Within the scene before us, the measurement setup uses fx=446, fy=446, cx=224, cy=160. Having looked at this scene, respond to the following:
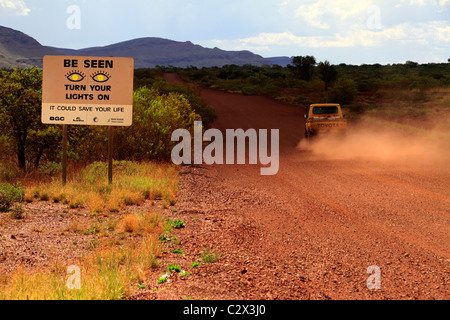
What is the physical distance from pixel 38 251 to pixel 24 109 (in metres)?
7.70

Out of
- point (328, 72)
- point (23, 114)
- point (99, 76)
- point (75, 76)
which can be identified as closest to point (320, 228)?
point (99, 76)

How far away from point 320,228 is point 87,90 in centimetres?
723

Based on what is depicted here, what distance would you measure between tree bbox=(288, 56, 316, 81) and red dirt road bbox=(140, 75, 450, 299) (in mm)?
48798

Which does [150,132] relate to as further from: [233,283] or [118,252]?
[233,283]

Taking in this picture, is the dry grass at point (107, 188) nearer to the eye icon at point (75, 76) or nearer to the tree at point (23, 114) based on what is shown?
the tree at point (23, 114)

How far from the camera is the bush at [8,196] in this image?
366 inches

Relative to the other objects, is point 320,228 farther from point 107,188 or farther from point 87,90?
point 87,90

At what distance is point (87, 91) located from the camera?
11773 millimetres

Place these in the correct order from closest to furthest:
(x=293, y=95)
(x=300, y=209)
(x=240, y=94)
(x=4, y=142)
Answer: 1. (x=300, y=209)
2. (x=4, y=142)
3. (x=293, y=95)
4. (x=240, y=94)

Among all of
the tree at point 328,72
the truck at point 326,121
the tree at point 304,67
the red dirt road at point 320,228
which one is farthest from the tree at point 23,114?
the tree at point 304,67

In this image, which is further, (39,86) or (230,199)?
(39,86)

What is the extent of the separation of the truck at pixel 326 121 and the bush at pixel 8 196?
13.3 m

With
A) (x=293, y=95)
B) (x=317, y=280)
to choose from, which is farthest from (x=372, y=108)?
(x=317, y=280)

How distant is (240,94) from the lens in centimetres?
4847
